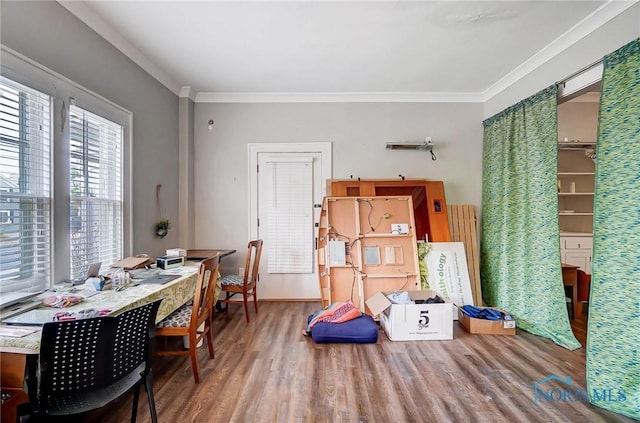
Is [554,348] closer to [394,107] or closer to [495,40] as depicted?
[495,40]

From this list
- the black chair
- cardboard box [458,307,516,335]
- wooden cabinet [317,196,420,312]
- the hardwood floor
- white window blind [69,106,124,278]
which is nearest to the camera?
the black chair

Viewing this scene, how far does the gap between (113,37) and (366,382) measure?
140 inches

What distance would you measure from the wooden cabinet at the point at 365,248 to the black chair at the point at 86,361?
2174 millimetres

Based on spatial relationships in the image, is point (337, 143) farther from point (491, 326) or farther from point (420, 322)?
point (491, 326)

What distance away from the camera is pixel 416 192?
12.2ft

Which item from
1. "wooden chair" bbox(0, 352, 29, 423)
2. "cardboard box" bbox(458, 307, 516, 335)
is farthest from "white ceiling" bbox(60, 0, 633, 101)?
"cardboard box" bbox(458, 307, 516, 335)

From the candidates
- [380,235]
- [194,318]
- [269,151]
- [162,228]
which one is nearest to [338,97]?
[269,151]

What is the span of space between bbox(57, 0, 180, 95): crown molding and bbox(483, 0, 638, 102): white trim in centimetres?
396

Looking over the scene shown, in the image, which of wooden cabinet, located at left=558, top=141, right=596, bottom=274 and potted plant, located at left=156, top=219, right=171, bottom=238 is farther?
wooden cabinet, located at left=558, top=141, right=596, bottom=274

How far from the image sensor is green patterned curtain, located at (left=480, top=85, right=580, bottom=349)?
261cm

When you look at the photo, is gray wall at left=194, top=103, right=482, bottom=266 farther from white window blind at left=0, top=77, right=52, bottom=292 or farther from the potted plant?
white window blind at left=0, top=77, right=52, bottom=292

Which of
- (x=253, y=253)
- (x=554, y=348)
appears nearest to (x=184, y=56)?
(x=253, y=253)

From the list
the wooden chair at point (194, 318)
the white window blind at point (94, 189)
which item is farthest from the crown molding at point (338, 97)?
the wooden chair at point (194, 318)

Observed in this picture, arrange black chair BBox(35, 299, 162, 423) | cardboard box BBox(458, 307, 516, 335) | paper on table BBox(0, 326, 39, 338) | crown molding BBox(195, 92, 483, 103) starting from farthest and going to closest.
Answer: crown molding BBox(195, 92, 483, 103)
cardboard box BBox(458, 307, 516, 335)
paper on table BBox(0, 326, 39, 338)
black chair BBox(35, 299, 162, 423)
